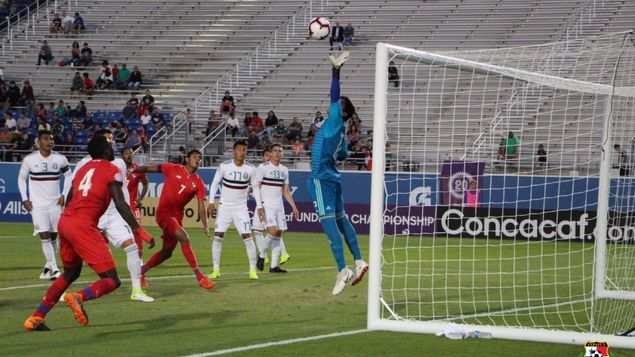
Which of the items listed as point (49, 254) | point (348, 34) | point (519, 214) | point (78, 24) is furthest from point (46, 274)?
point (78, 24)

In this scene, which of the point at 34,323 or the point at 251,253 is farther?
the point at 251,253

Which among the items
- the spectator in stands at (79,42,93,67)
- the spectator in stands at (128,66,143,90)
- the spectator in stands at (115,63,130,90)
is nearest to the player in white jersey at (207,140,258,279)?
the spectator in stands at (128,66,143,90)

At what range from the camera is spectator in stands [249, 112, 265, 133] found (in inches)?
1401

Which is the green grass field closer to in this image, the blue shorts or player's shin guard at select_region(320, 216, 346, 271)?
player's shin guard at select_region(320, 216, 346, 271)

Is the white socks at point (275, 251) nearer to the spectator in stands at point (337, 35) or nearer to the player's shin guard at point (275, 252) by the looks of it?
the player's shin guard at point (275, 252)

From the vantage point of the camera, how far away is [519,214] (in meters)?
28.5

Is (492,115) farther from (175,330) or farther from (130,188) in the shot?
(175,330)

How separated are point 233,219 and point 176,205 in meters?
2.28

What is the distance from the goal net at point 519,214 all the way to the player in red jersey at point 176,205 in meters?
2.90

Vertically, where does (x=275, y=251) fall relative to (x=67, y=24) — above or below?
below

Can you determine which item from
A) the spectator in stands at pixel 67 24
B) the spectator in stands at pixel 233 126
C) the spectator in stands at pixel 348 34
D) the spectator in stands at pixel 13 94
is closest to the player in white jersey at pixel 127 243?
the spectator in stands at pixel 233 126

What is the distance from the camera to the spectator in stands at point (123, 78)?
41.6 m

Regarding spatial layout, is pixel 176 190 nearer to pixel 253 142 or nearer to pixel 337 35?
pixel 253 142

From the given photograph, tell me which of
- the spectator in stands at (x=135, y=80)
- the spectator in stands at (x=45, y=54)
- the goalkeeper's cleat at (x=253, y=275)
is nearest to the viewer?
the goalkeeper's cleat at (x=253, y=275)
